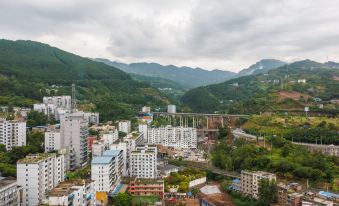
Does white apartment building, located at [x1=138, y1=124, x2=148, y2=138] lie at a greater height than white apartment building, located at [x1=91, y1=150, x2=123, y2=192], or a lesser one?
greater

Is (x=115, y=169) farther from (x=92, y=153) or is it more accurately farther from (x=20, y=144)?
(x=20, y=144)

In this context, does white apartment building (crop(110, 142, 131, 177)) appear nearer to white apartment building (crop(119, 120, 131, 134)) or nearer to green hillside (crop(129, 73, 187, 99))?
white apartment building (crop(119, 120, 131, 134))

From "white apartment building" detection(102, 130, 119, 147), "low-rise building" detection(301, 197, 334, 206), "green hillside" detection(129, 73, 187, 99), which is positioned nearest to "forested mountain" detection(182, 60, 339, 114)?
"green hillside" detection(129, 73, 187, 99)

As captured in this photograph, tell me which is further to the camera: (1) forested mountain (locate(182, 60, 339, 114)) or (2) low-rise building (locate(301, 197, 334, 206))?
(1) forested mountain (locate(182, 60, 339, 114))

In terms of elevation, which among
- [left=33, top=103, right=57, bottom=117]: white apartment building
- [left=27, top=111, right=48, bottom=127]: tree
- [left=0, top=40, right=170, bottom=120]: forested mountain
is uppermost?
[left=0, top=40, right=170, bottom=120]: forested mountain

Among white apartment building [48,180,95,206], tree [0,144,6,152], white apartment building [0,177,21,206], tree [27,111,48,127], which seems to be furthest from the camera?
tree [27,111,48,127]

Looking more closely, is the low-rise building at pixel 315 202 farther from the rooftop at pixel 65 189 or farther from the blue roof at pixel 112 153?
the blue roof at pixel 112 153

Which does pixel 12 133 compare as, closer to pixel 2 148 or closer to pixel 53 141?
pixel 2 148
